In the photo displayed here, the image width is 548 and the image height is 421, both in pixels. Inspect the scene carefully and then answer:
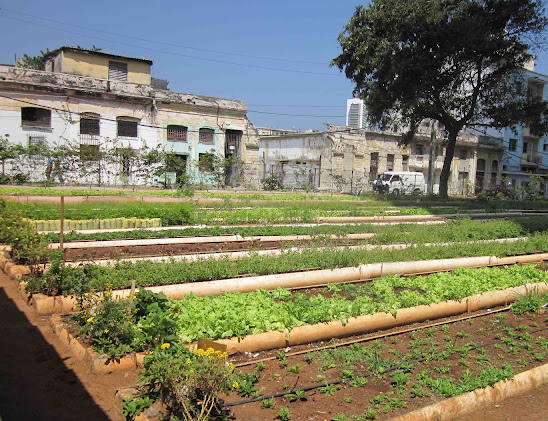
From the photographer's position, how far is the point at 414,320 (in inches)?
272

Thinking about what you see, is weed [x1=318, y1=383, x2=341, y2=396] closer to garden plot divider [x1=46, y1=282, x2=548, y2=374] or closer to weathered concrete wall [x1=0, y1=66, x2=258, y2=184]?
garden plot divider [x1=46, y1=282, x2=548, y2=374]

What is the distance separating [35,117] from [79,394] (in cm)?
2757

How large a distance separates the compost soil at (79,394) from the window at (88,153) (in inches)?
960

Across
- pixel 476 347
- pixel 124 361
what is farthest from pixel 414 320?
pixel 124 361

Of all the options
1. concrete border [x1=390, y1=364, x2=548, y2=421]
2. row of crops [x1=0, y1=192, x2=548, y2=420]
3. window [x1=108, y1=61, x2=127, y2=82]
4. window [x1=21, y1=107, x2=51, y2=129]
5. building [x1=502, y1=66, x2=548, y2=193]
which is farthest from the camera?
building [x1=502, y1=66, x2=548, y2=193]

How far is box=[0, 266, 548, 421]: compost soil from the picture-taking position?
435 centimetres

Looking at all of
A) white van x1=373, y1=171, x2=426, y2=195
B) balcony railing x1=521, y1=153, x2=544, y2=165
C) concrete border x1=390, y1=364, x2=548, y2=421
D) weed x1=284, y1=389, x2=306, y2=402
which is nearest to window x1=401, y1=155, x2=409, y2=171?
white van x1=373, y1=171, x2=426, y2=195

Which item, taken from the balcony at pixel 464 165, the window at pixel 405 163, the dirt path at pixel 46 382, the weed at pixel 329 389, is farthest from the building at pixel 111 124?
the weed at pixel 329 389

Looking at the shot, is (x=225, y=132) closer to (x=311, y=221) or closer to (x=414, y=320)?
(x=311, y=221)

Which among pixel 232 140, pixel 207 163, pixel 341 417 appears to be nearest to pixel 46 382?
pixel 341 417

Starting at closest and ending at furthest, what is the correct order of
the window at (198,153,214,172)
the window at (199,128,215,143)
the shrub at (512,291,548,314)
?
the shrub at (512,291,548,314) < the window at (198,153,214,172) < the window at (199,128,215,143)

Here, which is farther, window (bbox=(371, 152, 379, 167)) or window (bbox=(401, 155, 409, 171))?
window (bbox=(401, 155, 409, 171))

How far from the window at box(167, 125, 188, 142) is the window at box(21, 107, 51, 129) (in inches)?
303

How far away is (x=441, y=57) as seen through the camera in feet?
86.5
